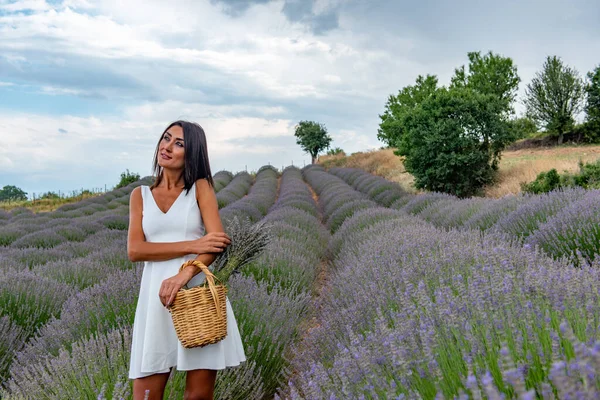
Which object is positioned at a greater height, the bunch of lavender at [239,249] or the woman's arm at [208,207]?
the woman's arm at [208,207]

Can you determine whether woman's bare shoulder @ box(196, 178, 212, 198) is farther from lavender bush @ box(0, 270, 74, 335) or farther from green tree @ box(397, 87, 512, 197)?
green tree @ box(397, 87, 512, 197)

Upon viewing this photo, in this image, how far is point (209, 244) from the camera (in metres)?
2.12

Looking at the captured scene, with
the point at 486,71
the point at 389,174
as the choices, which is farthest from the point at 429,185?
the point at 486,71

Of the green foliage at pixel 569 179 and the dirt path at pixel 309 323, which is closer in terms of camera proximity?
the dirt path at pixel 309 323

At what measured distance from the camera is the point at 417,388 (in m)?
1.53

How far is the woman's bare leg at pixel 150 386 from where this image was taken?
2.12 m

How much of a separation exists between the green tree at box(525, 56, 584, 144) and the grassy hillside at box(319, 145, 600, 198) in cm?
225

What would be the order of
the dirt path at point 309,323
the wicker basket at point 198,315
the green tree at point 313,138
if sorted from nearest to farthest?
the wicker basket at point 198,315 → the dirt path at point 309,323 → the green tree at point 313,138

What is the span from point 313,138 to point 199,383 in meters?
48.3

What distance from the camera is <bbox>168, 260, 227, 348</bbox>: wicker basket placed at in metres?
1.95

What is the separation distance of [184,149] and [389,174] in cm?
2193

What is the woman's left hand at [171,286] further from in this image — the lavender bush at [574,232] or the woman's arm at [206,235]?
the lavender bush at [574,232]

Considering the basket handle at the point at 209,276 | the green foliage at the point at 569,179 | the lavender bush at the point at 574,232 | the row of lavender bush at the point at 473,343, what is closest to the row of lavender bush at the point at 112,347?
the row of lavender bush at the point at 473,343

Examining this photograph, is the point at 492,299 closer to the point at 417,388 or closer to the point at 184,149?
the point at 417,388
